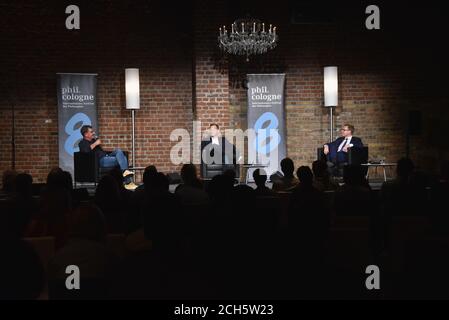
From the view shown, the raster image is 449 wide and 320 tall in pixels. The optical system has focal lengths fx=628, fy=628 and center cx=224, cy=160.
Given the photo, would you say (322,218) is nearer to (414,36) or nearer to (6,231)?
(6,231)

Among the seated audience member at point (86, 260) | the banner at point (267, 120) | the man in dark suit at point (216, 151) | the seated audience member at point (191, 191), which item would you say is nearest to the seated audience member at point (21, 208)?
the seated audience member at point (191, 191)

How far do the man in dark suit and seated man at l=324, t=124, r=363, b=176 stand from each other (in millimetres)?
1590

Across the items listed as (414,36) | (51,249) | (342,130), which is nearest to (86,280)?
(51,249)

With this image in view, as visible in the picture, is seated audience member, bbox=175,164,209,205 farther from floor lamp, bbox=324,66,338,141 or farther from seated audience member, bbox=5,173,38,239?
floor lamp, bbox=324,66,338,141

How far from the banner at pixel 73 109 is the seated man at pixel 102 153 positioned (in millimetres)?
460

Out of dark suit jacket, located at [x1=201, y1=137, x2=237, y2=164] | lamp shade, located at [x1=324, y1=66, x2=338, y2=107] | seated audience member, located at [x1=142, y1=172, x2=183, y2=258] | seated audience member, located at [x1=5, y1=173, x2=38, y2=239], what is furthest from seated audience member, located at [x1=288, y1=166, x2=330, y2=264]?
lamp shade, located at [x1=324, y1=66, x2=338, y2=107]

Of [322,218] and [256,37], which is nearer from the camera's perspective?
[322,218]

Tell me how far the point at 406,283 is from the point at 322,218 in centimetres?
133

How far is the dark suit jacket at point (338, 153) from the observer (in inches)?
406

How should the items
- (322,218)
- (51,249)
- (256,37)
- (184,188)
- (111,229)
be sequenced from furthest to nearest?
→ (256,37) < (184,188) < (111,229) < (322,218) < (51,249)

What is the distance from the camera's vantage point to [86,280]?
284 centimetres

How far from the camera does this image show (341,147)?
1042 centimetres

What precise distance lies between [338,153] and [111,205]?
21.2ft

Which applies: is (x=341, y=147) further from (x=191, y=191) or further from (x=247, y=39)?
(x=191, y=191)
